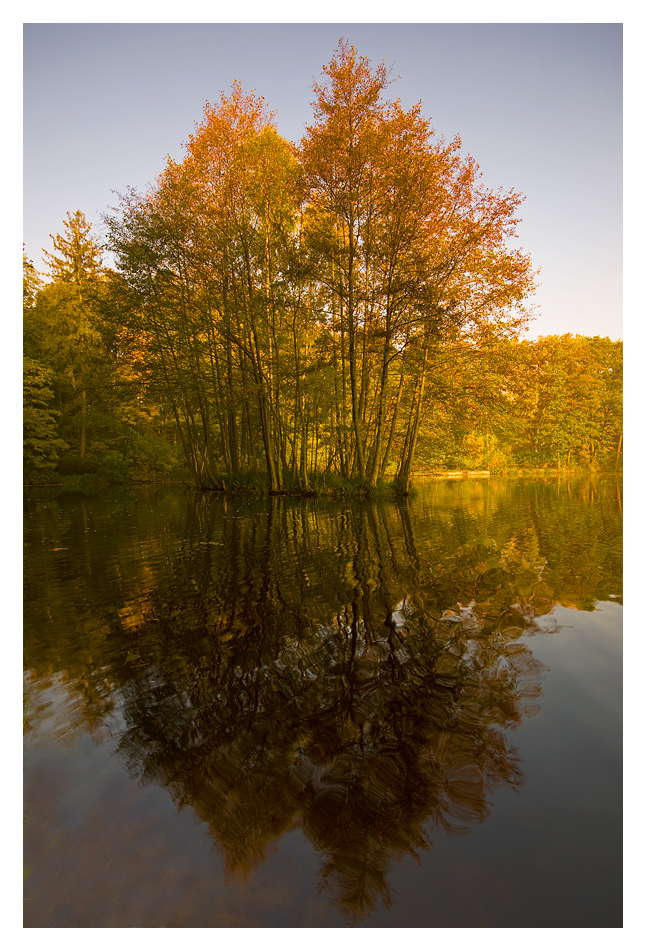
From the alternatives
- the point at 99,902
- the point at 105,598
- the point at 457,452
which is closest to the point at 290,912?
the point at 99,902

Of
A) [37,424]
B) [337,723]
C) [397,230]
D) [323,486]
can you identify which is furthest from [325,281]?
[37,424]

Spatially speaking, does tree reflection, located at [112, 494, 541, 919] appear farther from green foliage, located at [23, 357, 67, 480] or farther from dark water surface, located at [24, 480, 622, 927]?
green foliage, located at [23, 357, 67, 480]

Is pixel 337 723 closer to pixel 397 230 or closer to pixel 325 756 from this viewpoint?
pixel 325 756

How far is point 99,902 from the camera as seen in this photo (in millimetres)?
1599

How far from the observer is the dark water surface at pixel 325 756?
161 centimetres

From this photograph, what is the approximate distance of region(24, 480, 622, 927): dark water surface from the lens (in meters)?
1.61

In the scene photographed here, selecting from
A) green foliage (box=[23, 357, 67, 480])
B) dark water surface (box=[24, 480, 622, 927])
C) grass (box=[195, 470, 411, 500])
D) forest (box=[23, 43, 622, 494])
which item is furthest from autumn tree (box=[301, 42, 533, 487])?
green foliage (box=[23, 357, 67, 480])

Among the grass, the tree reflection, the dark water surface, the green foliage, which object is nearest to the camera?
the dark water surface

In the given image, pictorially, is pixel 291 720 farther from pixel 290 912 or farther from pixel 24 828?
pixel 24 828

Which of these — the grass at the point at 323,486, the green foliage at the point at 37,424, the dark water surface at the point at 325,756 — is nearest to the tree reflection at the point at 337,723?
the dark water surface at the point at 325,756

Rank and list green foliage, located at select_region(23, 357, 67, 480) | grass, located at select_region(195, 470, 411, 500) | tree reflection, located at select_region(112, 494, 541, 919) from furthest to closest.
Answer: green foliage, located at select_region(23, 357, 67, 480)
grass, located at select_region(195, 470, 411, 500)
tree reflection, located at select_region(112, 494, 541, 919)

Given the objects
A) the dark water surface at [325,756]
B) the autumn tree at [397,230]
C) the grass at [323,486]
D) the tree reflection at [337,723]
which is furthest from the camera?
the grass at [323,486]

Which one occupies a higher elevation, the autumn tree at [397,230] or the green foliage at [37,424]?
the autumn tree at [397,230]

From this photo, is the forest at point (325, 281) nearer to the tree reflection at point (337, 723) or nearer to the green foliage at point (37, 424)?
the green foliage at point (37, 424)
